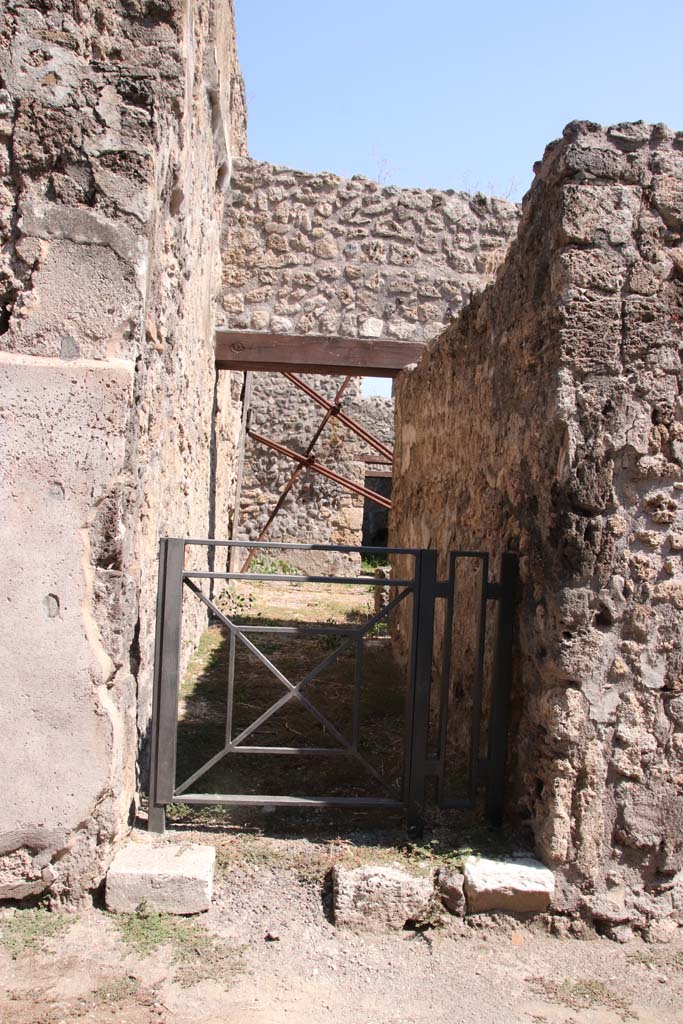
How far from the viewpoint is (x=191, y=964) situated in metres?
2.64

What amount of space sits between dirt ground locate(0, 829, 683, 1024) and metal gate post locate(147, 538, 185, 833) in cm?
43

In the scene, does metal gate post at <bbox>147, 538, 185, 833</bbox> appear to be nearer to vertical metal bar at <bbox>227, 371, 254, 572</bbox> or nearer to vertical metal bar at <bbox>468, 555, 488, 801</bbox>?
vertical metal bar at <bbox>468, 555, 488, 801</bbox>

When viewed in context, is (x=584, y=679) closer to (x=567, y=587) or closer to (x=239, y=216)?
(x=567, y=587)

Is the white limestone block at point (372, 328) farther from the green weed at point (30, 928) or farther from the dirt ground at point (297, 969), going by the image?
the green weed at point (30, 928)

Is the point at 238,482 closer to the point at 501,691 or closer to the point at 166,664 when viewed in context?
the point at 166,664

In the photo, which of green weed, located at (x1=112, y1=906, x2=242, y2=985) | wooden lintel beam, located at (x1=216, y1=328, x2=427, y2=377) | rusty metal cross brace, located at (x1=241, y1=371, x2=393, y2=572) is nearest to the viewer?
green weed, located at (x1=112, y1=906, x2=242, y2=985)

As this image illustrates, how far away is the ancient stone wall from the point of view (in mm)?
7492

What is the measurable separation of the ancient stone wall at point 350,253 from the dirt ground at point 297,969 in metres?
5.44

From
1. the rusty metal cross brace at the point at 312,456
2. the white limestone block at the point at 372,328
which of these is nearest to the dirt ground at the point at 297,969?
the white limestone block at the point at 372,328

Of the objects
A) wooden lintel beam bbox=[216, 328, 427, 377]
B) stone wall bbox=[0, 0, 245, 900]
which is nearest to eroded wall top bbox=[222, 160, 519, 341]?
wooden lintel beam bbox=[216, 328, 427, 377]

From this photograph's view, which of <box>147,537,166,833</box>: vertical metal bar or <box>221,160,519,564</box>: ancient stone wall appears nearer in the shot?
<box>147,537,166,833</box>: vertical metal bar

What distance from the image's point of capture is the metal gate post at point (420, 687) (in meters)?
3.31

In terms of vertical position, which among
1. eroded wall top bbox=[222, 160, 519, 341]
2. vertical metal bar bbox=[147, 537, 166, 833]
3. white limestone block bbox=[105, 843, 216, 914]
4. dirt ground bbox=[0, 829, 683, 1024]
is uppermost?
eroded wall top bbox=[222, 160, 519, 341]

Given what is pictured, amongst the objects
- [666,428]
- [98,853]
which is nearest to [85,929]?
[98,853]
